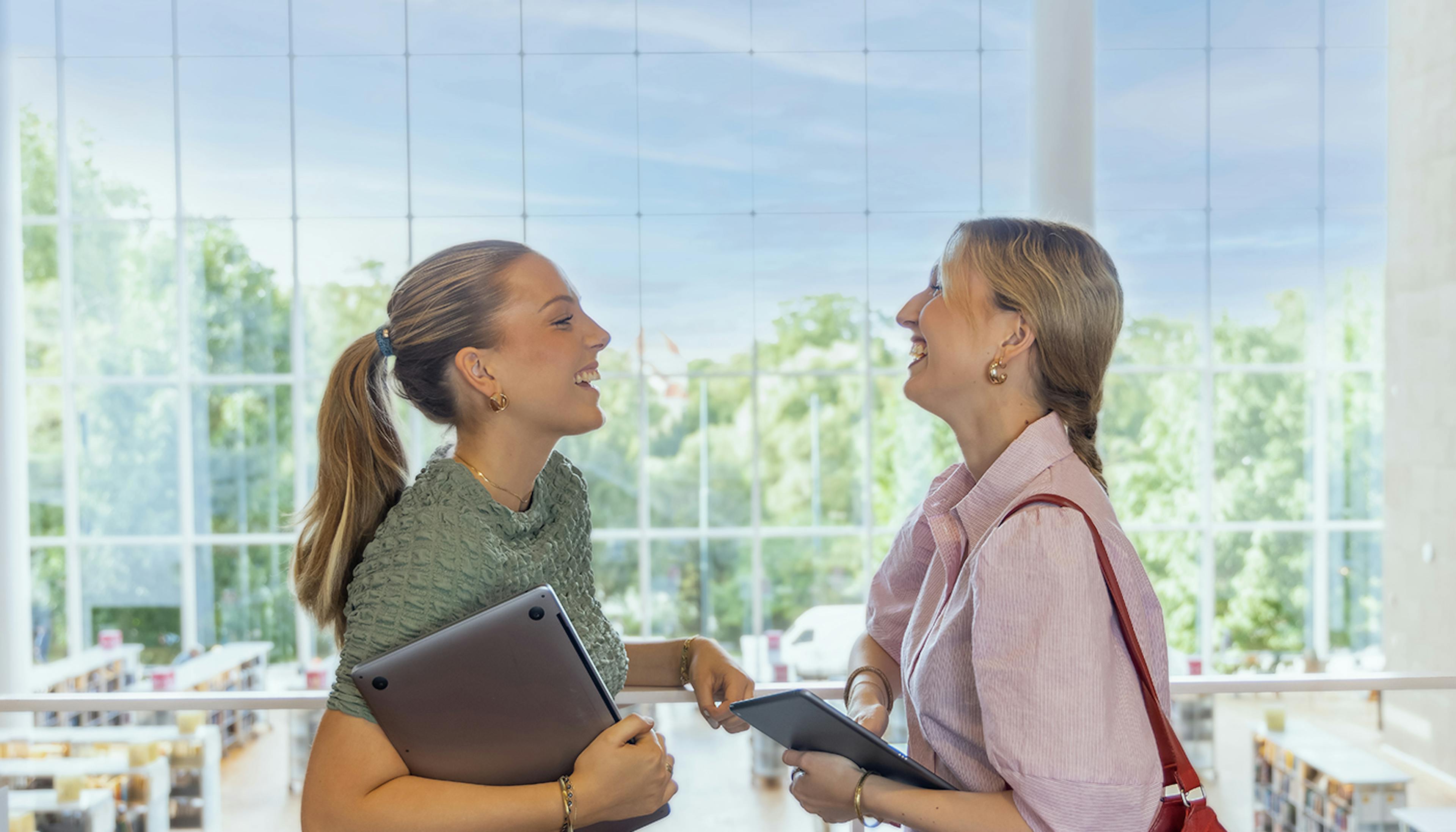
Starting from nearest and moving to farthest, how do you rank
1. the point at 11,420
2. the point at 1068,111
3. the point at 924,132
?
1. the point at 1068,111
2. the point at 11,420
3. the point at 924,132

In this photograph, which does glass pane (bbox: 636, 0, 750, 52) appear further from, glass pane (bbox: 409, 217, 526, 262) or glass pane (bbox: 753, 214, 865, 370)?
glass pane (bbox: 409, 217, 526, 262)

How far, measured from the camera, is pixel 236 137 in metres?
9.99

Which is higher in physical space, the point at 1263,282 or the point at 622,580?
the point at 1263,282

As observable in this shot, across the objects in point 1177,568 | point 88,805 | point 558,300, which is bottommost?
point 88,805

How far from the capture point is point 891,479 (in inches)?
410

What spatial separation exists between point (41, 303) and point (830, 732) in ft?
37.8

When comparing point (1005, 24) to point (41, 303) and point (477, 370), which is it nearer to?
point (477, 370)

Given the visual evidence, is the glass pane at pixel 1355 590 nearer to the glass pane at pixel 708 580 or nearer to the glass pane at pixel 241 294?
the glass pane at pixel 708 580

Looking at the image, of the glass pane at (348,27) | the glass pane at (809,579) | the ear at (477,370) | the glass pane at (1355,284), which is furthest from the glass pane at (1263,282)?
the ear at (477,370)

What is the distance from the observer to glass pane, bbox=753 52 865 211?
397 inches

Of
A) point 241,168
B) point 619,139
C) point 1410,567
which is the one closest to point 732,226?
point 619,139

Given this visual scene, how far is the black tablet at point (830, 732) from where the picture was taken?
130 centimetres

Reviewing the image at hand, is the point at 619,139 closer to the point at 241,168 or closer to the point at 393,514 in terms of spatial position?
the point at 241,168

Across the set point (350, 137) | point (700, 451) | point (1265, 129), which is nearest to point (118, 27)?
point (350, 137)
